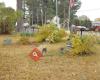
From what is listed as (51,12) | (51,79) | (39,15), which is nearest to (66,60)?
(51,79)

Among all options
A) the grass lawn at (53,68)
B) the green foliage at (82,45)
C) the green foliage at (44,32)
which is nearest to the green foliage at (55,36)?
the green foliage at (44,32)

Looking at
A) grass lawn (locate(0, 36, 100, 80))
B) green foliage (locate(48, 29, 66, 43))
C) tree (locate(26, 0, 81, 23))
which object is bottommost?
grass lawn (locate(0, 36, 100, 80))

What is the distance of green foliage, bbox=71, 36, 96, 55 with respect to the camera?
1363 cm

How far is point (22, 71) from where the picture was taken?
32.1 feet

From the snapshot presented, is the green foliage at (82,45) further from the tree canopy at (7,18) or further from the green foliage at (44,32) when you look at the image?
the tree canopy at (7,18)

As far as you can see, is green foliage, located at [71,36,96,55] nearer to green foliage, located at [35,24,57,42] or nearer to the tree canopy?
green foliage, located at [35,24,57,42]

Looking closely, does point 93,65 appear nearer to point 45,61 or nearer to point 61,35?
point 45,61

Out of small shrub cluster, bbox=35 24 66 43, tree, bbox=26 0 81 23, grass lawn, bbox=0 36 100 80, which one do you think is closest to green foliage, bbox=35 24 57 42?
small shrub cluster, bbox=35 24 66 43

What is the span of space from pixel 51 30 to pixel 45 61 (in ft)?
31.5

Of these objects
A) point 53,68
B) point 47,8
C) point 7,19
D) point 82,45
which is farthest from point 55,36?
point 47,8

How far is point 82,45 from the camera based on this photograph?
13719mm

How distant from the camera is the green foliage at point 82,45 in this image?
13.6 m

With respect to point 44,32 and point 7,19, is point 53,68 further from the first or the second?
point 7,19

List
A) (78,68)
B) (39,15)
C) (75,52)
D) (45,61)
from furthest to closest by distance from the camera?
1. (39,15)
2. (75,52)
3. (45,61)
4. (78,68)
